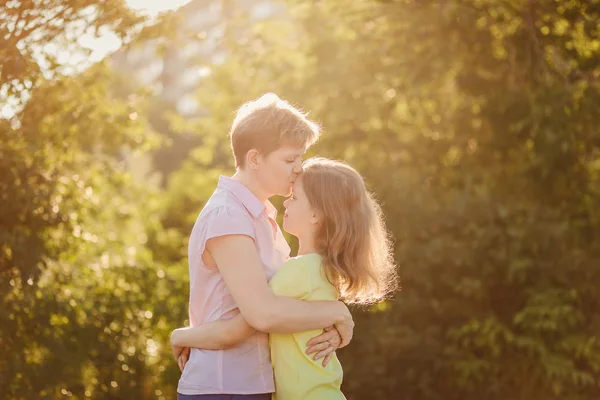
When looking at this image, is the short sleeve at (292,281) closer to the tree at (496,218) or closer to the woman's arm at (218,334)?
the woman's arm at (218,334)

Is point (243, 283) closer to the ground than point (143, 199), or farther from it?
farther from it

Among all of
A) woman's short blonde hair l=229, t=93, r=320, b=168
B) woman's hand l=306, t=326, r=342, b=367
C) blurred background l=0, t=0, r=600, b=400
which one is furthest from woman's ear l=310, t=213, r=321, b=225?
blurred background l=0, t=0, r=600, b=400

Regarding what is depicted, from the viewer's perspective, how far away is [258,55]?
1212 centimetres

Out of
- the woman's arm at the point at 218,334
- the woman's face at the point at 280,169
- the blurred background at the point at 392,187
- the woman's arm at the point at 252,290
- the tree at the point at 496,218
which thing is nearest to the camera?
the woman's arm at the point at 252,290

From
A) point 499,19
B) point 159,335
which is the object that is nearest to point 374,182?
point 499,19

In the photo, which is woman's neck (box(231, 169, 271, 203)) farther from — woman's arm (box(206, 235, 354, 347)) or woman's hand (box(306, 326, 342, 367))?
woman's hand (box(306, 326, 342, 367))

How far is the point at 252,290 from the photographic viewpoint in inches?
113

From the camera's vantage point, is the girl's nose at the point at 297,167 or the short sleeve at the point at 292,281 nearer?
the short sleeve at the point at 292,281

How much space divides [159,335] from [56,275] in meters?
1.34

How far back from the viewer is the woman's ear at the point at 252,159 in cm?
310

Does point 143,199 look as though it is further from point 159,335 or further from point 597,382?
point 597,382

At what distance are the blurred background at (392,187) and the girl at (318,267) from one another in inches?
142

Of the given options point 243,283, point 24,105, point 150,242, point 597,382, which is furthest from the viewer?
point 150,242

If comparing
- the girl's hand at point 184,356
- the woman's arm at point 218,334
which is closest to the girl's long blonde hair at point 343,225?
the woman's arm at point 218,334
